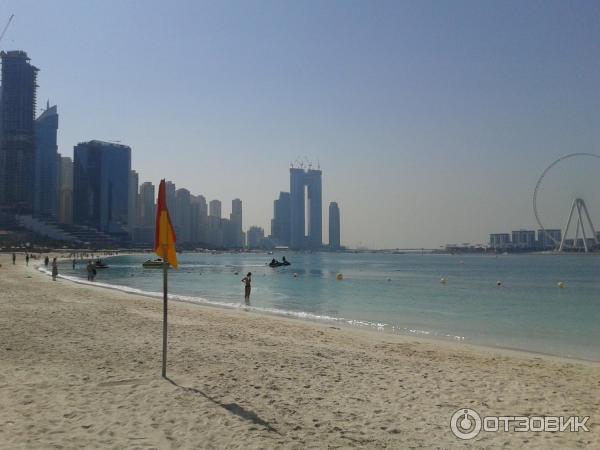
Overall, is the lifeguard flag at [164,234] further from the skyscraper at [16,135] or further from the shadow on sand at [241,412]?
the skyscraper at [16,135]

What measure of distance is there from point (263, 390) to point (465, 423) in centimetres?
300

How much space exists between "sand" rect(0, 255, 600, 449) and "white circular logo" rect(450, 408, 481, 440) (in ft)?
0.36

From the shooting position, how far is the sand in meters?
5.57

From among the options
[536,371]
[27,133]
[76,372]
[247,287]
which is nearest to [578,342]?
[536,371]

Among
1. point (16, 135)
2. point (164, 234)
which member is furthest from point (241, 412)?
point (16, 135)

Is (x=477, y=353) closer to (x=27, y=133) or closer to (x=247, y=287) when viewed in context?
(x=247, y=287)

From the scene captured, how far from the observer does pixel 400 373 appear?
29.5 ft

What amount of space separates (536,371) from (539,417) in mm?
3733

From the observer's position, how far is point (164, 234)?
23.9 feet

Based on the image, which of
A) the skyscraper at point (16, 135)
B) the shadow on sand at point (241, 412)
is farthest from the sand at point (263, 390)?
the skyscraper at point (16, 135)

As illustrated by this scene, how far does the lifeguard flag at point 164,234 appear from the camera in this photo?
7.22 meters

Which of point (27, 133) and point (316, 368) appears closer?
point (316, 368)

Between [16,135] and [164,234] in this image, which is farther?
[16,135]

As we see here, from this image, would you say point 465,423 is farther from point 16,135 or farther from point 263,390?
point 16,135
